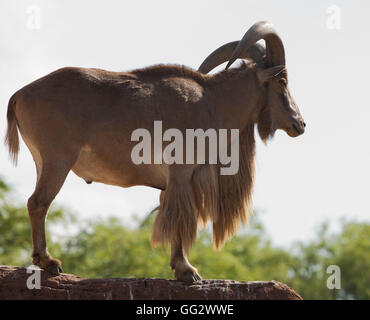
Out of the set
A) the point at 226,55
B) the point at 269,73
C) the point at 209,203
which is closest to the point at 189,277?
the point at 209,203

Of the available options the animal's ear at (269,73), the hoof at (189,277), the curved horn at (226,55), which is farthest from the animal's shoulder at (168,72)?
the hoof at (189,277)

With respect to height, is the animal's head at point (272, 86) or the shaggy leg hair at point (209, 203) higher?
the animal's head at point (272, 86)

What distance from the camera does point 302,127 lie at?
38.2 feet

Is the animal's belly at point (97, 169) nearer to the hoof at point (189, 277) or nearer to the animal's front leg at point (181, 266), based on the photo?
the animal's front leg at point (181, 266)

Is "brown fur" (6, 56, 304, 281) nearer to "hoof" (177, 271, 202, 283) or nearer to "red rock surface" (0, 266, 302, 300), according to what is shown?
"hoof" (177, 271, 202, 283)

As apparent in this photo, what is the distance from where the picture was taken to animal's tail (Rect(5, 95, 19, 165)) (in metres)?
10.7

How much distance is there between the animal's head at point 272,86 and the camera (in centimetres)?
1155

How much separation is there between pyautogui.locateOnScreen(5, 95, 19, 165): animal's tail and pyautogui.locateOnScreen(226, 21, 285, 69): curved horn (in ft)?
10.3

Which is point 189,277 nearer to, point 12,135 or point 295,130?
point 295,130

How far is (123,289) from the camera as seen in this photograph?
1017cm

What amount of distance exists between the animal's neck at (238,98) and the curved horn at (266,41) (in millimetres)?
346

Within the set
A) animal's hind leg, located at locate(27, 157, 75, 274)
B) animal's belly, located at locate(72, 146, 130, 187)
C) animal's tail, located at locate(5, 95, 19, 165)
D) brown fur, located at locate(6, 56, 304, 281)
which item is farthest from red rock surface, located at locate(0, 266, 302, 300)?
animal's tail, located at locate(5, 95, 19, 165)

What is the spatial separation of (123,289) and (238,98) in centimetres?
335
